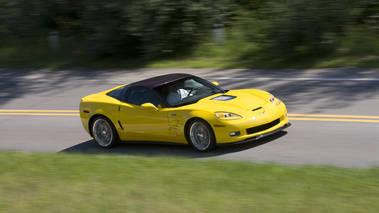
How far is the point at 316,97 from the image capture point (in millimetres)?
12797

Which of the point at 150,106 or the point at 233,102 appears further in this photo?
the point at 150,106

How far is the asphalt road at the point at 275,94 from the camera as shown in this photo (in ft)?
29.3

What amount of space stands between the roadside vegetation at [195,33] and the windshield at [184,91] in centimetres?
670

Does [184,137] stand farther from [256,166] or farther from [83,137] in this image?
[83,137]

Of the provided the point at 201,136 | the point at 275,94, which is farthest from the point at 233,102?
the point at 275,94

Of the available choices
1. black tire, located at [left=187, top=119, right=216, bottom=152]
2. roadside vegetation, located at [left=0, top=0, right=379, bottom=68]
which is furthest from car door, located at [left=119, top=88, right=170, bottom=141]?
roadside vegetation, located at [left=0, top=0, right=379, bottom=68]

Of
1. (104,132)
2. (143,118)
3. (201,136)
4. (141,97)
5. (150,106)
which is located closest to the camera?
(201,136)

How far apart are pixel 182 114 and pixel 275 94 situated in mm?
4847

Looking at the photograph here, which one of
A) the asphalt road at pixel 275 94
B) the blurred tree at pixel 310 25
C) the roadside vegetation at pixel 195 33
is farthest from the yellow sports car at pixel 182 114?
the blurred tree at pixel 310 25

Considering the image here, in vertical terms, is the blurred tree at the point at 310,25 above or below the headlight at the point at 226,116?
above

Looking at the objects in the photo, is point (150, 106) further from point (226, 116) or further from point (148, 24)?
point (148, 24)

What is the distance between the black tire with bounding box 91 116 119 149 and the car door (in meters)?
0.29

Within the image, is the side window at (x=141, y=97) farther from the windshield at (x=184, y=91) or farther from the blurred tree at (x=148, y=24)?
the blurred tree at (x=148, y=24)

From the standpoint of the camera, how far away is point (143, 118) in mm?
9961
